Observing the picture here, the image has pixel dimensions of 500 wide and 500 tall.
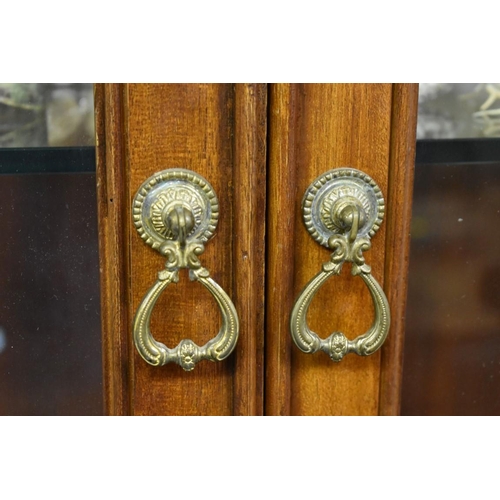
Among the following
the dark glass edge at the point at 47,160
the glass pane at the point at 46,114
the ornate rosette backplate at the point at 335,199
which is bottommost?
the ornate rosette backplate at the point at 335,199

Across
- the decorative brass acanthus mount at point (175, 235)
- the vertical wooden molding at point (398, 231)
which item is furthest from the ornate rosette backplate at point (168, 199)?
the vertical wooden molding at point (398, 231)

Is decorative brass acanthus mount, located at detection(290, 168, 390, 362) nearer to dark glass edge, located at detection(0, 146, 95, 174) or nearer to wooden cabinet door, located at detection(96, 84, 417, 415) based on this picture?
wooden cabinet door, located at detection(96, 84, 417, 415)

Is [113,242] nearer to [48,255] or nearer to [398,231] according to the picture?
[48,255]

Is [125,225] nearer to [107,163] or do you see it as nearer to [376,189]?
[107,163]

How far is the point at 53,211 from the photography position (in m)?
0.49

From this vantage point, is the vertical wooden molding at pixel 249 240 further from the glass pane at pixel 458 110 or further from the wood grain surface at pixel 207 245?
the glass pane at pixel 458 110

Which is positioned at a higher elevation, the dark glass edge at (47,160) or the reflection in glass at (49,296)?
the dark glass edge at (47,160)

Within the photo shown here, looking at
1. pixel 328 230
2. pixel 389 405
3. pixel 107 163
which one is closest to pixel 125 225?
pixel 107 163

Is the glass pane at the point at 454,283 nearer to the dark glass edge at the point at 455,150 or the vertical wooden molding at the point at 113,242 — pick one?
the dark glass edge at the point at 455,150

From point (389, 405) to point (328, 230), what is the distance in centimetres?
16

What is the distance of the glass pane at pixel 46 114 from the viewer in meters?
0.47

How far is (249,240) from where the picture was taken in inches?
19.4

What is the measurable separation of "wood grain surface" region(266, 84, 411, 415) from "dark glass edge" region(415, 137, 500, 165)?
1.2 inches

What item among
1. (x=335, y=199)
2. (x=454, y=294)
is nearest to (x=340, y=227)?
(x=335, y=199)
